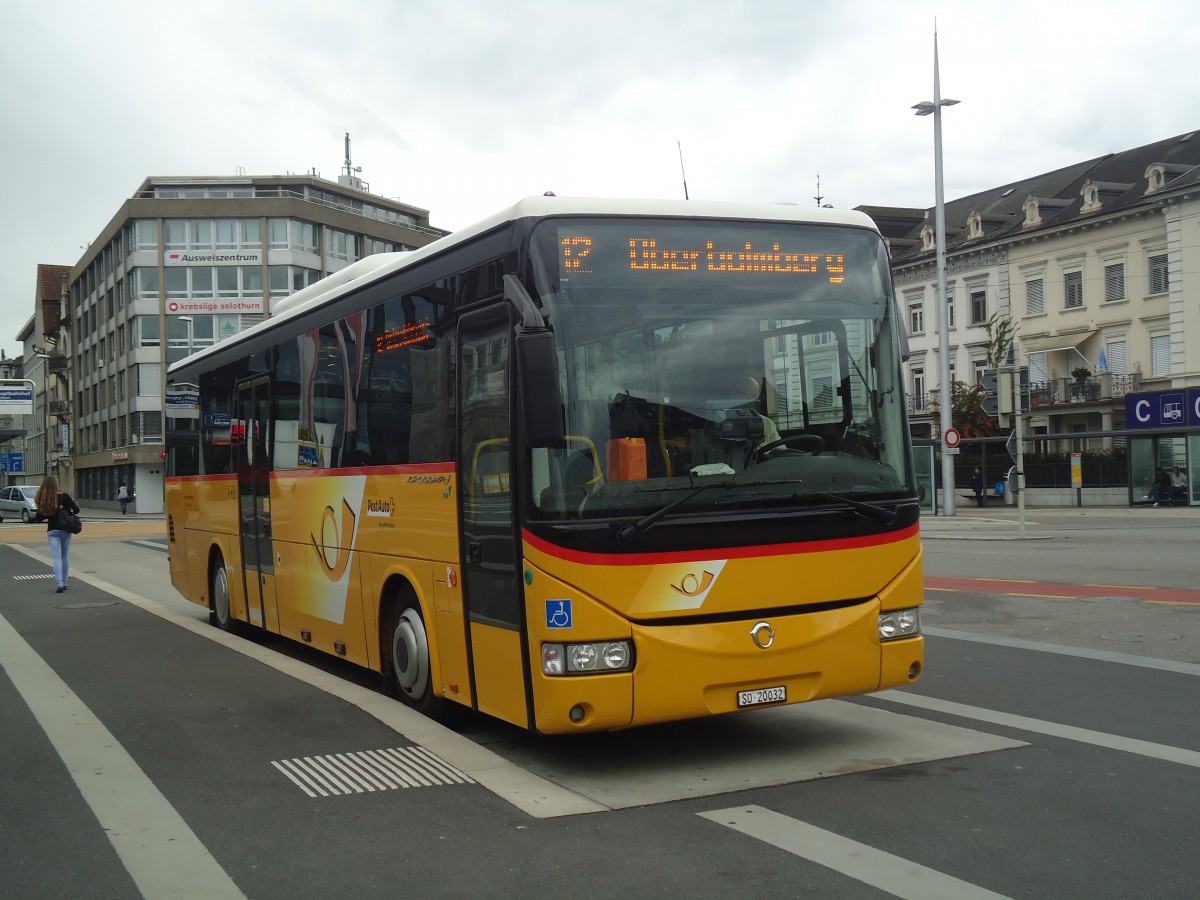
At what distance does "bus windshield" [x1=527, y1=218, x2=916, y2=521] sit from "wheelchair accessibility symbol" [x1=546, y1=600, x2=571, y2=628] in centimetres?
42

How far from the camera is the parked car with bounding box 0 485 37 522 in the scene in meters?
56.3

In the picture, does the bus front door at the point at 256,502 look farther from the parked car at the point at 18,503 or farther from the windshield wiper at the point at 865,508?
the parked car at the point at 18,503

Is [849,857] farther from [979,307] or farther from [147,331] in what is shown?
[147,331]

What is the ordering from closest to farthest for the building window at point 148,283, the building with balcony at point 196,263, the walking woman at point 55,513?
the walking woman at point 55,513
the building with balcony at point 196,263
the building window at point 148,283

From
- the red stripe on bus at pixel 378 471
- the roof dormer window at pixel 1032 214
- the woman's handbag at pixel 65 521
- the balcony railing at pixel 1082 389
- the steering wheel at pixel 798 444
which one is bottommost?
the woman's handbag at pixel 65 521

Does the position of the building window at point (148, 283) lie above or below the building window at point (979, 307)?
above

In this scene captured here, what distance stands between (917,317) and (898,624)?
62.4m

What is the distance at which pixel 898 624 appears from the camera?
700 cm

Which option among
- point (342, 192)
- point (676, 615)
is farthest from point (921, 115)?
point (342, 192)

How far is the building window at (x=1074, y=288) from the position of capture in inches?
2254

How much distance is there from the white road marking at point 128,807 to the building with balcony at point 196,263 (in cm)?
6419

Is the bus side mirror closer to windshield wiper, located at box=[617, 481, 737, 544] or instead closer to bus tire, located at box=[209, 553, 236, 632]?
windshield wiper, located at box=[617, 481, 737, 544]

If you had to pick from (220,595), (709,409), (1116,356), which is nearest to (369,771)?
(709,409)

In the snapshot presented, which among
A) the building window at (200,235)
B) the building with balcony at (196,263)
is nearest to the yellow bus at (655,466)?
the building with balcony at (196,263)
